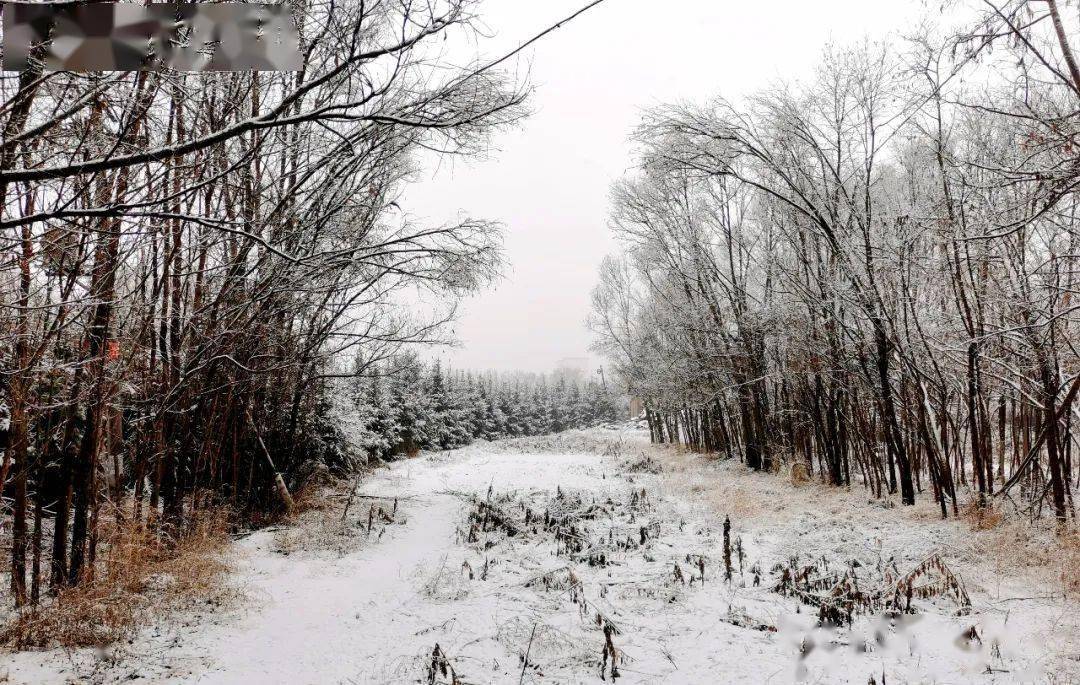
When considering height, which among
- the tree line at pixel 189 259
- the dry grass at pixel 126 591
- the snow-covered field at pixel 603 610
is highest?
the tree line at pixel 189 259

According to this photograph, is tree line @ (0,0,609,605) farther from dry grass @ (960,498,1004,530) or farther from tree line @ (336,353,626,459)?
dry grass @ (960,498,1004,530)

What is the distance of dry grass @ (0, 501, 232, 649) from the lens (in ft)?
14.0

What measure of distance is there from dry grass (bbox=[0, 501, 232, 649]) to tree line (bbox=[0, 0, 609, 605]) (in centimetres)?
25

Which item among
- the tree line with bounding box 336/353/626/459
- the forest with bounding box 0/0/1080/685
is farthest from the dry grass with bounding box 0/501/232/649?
the tree line with bounding box 336/353/626/459

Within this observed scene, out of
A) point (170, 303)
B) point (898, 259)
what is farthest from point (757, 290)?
point (170, 303)

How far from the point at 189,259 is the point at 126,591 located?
3633mm

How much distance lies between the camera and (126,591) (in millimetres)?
4984

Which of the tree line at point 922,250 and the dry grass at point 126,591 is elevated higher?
the tree line at point 922,250

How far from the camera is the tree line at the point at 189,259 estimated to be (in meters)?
2.61

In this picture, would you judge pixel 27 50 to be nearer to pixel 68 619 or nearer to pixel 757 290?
pixel 68 619

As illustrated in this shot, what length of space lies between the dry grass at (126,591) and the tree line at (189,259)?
0.82 ft

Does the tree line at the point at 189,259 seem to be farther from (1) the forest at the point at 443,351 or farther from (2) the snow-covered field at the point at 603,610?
(2) the snow-covered field at the point at 603,610

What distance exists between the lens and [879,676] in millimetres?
3605

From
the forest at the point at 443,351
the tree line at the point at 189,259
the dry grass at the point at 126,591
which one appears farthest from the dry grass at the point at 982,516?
the dry grass at the point at 126,591
